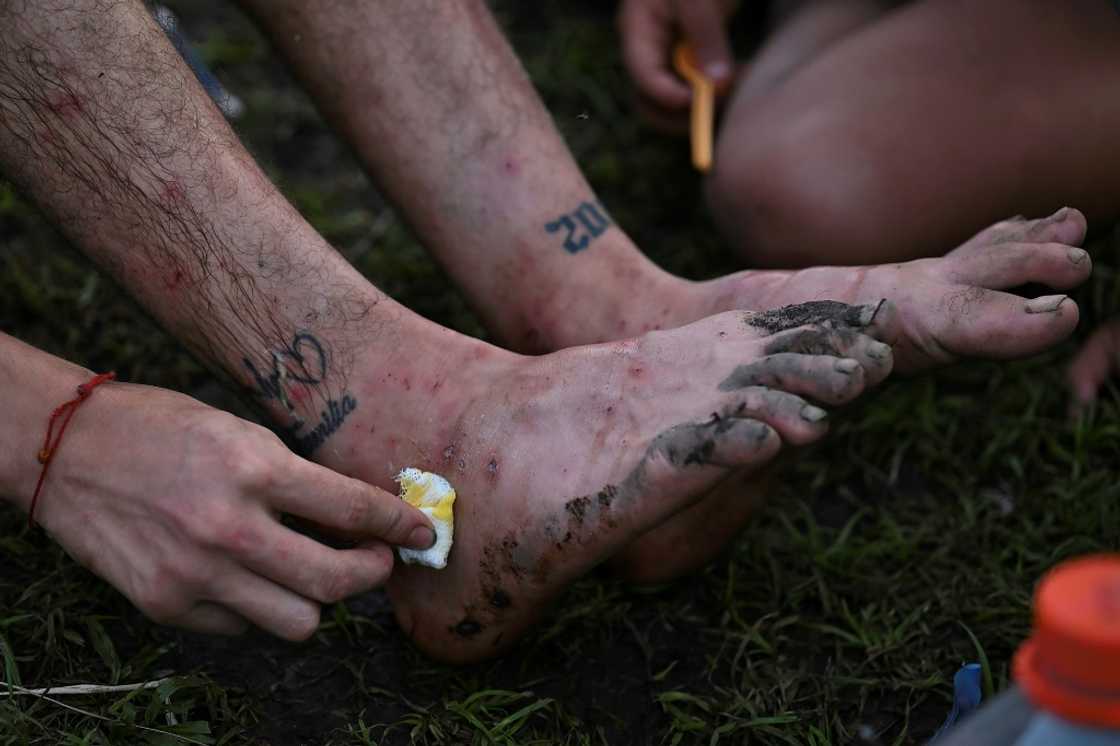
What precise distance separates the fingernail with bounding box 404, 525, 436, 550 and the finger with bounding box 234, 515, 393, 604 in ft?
0.15

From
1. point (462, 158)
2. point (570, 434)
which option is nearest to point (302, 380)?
point (570, 434)

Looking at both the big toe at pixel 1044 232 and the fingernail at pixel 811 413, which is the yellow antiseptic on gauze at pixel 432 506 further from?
the big toe at pixel 1044 232

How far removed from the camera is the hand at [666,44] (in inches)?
75.9

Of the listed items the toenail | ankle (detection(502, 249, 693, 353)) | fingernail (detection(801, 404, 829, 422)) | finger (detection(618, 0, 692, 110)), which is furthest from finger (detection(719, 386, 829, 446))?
finger (detection(618, 0, 692, 110))

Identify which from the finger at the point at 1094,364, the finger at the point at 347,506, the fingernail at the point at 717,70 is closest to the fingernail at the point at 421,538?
the finger at the point at 347,506

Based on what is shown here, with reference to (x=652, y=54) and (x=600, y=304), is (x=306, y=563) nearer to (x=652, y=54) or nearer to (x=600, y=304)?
(x=600, y=304)

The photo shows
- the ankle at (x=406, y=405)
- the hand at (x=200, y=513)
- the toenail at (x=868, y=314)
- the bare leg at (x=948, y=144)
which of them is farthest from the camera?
the bare leg at (x=948, y=144)

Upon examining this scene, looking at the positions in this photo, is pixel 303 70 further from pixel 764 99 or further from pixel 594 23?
pixel 594 23

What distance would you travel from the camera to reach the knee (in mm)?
1619

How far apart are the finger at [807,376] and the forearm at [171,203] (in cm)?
42

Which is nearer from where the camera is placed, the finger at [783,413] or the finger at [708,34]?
the finger at [783,413]

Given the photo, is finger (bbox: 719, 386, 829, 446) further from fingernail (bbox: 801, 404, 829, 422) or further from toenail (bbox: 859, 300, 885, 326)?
toenail (bbox: 859, 300, 885, 326)

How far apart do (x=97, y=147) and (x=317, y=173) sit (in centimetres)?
101

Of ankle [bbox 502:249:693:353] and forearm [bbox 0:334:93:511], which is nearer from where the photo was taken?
forearm [bbox 0:334:93:511]
